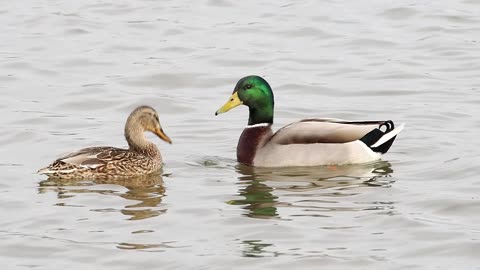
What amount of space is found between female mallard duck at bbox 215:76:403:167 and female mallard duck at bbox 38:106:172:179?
885mm

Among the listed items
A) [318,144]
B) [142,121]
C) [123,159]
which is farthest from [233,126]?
[123,159]

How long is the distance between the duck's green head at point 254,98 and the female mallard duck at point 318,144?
0.25 meters

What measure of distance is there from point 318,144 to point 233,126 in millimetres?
2146

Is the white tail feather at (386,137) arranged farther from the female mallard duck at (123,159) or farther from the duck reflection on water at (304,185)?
the female mallard duck at (123,159)

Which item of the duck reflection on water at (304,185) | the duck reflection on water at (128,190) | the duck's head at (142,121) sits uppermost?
the duck's head at (142,121)

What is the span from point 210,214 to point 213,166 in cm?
215

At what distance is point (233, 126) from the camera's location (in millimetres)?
16078

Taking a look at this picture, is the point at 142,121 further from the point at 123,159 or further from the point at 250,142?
the point at 250,142

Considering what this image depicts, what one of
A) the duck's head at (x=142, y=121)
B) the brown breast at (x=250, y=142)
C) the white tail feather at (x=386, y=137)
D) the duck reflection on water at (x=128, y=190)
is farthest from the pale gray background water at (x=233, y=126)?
the duck's head at (x=142, y=121)

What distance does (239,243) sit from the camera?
1105 centimetres

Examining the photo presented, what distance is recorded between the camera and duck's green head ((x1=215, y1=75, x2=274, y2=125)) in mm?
14586

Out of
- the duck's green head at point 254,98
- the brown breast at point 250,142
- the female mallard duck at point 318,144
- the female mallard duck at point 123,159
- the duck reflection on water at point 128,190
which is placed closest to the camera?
the duck reflection on water at point 128,190

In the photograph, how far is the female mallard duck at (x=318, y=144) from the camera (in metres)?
14.1

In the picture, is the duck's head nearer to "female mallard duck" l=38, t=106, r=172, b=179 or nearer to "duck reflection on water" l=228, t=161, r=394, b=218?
"female mallard duck" l=38, t=106, r=172, b=179
